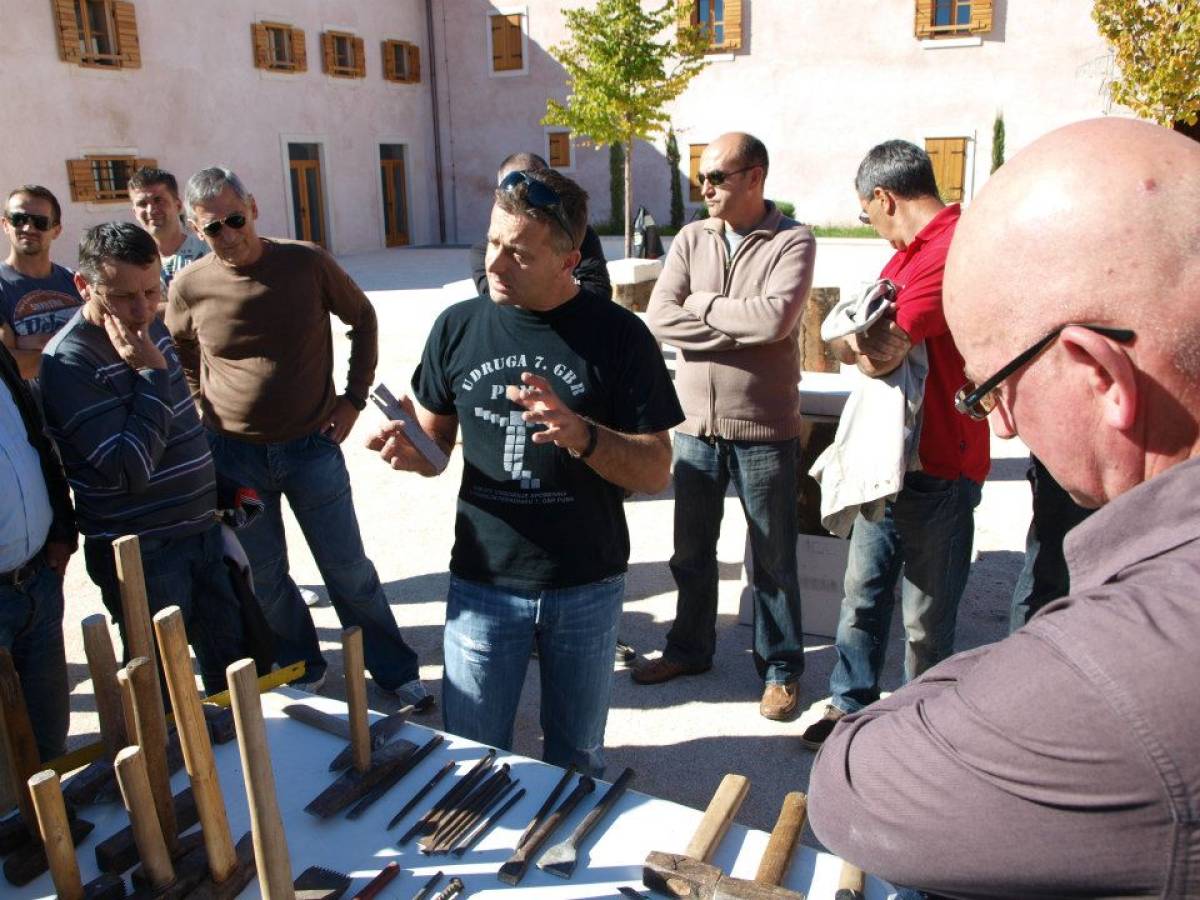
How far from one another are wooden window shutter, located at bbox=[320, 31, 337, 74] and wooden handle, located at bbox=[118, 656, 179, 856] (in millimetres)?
22936

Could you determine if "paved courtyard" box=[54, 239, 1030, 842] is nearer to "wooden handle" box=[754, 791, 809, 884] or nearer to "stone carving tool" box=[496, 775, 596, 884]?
"stone carving tool" box=[496, 775, 596, 884]

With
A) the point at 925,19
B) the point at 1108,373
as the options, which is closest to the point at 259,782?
the point at 1108,373

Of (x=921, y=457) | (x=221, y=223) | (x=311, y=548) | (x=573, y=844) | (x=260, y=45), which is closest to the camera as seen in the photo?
(x=573, y=844)

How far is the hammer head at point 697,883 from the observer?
59.1 inches

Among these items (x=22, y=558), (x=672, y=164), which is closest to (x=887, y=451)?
(x=22, y=558)

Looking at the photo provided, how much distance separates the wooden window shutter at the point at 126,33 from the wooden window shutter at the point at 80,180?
2177mm

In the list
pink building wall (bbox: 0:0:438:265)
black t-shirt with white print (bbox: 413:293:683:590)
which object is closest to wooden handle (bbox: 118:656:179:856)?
black t-shirt with white print (bbox: 413:293:683:590)

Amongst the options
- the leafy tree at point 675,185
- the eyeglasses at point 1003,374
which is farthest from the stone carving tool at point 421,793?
the leafy tree at point 675,185

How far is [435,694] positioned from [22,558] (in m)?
1.78

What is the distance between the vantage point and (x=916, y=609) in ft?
10.7

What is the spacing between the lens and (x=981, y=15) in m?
20.3

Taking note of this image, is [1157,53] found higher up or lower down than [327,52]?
lower down

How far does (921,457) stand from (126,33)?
63.9 ft

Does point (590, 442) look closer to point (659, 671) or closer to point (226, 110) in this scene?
point (659, 671)
